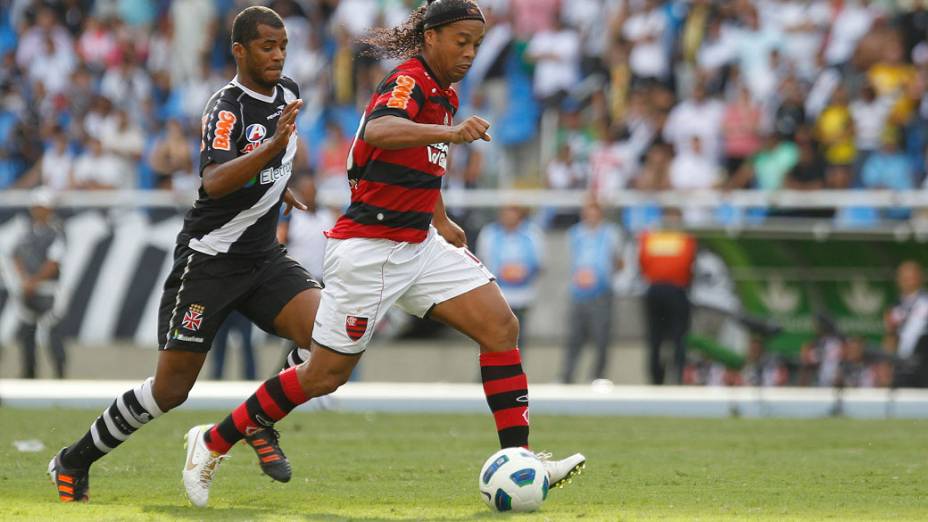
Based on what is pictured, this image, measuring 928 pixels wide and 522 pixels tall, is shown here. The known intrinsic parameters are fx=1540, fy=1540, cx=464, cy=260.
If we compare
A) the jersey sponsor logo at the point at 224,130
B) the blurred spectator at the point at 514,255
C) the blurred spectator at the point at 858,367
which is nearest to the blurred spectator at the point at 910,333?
the blurred spectator at the point at 858,367

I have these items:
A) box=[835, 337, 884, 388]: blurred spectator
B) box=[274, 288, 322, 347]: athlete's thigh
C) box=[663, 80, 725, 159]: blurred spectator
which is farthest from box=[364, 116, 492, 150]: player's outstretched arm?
box=[663, 80, 725, 159]: blurred spectator

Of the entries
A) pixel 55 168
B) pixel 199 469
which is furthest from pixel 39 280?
pixel 199 469

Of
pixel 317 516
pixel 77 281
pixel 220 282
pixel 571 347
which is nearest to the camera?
pixel 317 516

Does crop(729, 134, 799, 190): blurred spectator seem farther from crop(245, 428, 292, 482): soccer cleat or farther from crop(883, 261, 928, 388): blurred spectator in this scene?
crop(245, 428, 292, 482): soccer cleat

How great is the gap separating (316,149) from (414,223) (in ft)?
40.4

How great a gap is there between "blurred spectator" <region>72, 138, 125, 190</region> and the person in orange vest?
7014 millimetres

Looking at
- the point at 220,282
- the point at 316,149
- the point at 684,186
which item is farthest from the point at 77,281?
the point at 220,282

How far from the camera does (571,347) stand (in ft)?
54.4

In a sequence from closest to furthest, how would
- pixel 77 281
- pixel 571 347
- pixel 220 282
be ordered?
pixel 220 282 → pixel 571 347 → pixel 77 281

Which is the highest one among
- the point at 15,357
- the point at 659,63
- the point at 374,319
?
the point at 659,63

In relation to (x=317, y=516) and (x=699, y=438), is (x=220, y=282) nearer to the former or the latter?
(x=317, y=516)

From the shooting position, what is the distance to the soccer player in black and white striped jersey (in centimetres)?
764

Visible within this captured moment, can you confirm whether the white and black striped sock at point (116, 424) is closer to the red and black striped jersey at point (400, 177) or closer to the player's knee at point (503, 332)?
the red and black striped jersey at point (400, 177)

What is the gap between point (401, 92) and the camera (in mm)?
7035
